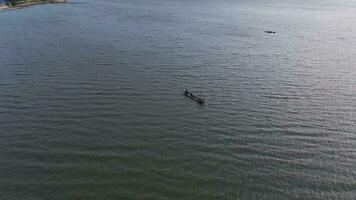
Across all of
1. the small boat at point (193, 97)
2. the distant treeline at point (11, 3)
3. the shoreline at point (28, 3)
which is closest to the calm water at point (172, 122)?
the small boat at point (193, 97)

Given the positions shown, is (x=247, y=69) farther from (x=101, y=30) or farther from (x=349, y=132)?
(x=101, y=30)

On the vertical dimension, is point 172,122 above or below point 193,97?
below

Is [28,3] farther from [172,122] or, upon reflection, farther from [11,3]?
[172,122]

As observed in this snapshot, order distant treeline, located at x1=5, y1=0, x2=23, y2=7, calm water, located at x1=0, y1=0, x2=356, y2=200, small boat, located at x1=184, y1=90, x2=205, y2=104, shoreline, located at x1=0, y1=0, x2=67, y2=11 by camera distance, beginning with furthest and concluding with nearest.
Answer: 1. distant treeline, located at x1=5, y1=0, x2=23, y2=7
2. shoreline, located at x1=0, y1=0, x2=67, y2=11
3. small boat, located at x1=184, y1=90, x2=205, y2=104
4. calm water, located at x1=0, y1=0, x2=356, y2=200

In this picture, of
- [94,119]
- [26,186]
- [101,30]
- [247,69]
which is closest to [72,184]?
[26,186]

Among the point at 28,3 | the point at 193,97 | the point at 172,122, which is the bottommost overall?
the point at 172,122

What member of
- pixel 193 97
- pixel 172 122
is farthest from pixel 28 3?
pixel 172 122

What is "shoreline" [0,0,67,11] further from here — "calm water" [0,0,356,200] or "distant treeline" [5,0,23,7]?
"calm water" [0,0,356,200]

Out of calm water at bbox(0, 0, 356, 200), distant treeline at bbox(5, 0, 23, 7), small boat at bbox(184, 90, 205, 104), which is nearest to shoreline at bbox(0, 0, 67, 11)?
distant treeline at bbox(5, 0, 23, 7)
